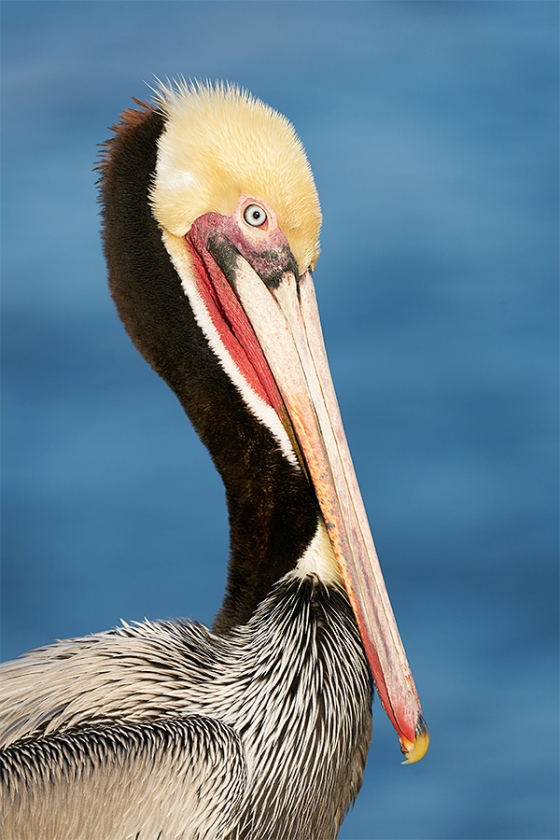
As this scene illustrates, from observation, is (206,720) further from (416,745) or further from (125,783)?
(416,745)

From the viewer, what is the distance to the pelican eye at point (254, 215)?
357 centimetres

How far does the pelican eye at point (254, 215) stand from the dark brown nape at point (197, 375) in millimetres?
254

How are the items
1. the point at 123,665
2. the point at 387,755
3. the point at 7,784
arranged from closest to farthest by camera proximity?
the point at 7,784
the point at 123,665
the point at 387,755

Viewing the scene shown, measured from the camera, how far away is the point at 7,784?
10.6ft

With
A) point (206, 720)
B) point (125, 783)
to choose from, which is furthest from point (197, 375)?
point (125, 783)

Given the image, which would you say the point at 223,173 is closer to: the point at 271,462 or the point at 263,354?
the point at 263,354

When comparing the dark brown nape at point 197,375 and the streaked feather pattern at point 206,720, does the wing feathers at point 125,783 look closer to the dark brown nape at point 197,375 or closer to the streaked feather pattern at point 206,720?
the streaked feather pattern at point 206,720

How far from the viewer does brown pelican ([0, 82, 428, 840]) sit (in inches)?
132

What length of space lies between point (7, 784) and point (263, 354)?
1.28 m

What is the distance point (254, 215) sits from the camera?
358 centimetres

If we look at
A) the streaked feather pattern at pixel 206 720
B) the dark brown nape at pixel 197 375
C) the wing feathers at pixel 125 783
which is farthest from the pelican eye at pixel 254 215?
the wing feathers at pixel 125 783

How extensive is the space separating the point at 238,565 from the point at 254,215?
0.97 meters

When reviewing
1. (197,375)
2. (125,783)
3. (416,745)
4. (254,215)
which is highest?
(254,215)

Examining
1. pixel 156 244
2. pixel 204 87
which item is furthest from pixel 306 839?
pixel 204 87
